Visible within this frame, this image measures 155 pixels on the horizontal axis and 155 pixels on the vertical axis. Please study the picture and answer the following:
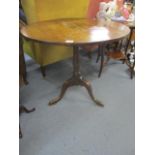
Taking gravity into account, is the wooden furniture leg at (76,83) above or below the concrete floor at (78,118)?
above

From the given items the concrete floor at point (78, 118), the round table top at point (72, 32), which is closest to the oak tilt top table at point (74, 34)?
the round table top at point (72, 32)

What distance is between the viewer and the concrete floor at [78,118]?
161 cm

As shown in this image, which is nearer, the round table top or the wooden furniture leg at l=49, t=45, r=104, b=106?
the round table top

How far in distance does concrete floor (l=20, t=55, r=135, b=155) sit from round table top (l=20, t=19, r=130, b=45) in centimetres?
74

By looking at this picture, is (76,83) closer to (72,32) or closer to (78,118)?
(78,118)

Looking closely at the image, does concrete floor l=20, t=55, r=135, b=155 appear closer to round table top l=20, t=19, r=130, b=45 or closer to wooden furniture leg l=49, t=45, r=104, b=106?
wooden furniture leg l=49, t=45, r=104, b=106

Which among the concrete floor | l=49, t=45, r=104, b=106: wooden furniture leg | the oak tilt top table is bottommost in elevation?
the concrete floor

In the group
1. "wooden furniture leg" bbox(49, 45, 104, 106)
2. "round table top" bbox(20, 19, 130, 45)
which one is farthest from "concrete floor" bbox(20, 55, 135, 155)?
"round table top" bbox(20, 19, 130, 45)

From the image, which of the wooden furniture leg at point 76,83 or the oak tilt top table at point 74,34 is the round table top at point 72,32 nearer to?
the oak tilt top table at point 74,34

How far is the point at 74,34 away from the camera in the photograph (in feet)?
5.84

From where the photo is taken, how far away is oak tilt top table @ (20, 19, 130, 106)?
64.2 inches
